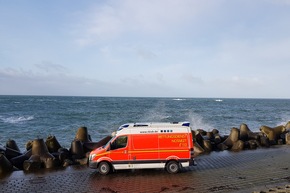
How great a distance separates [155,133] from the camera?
1530 cm

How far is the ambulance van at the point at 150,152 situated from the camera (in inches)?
600

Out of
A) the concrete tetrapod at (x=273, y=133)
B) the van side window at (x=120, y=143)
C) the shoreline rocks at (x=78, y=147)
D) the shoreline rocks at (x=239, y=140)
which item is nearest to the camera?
the van side window at (x=120, y=143)

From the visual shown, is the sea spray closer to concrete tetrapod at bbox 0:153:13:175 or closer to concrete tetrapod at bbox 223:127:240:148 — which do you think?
concrete tetrapod at bbox 223:127:240:148

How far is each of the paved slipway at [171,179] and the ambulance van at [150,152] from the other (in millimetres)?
498

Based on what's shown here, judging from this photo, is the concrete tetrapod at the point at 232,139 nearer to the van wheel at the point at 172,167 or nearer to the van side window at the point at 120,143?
the van wheel at the point at 172,167

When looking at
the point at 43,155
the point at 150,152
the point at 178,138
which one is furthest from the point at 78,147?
the point at 178,138

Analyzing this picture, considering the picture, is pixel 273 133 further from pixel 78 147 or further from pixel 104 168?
pixel 104 168

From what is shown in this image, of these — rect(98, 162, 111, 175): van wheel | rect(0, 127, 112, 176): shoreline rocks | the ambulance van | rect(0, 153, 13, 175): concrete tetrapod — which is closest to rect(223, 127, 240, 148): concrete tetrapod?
the ambulance van

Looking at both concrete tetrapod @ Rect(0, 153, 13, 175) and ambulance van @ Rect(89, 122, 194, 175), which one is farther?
concrete tetrapod @ Rect(0, 153, 13, 175)

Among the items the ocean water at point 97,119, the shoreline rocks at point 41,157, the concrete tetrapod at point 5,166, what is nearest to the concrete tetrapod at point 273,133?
the ocean water at point 97,119

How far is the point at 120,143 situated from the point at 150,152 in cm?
157

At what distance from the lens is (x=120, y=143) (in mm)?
15438

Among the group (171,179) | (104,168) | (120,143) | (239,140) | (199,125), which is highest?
(120,143)

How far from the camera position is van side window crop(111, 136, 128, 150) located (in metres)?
15.4
